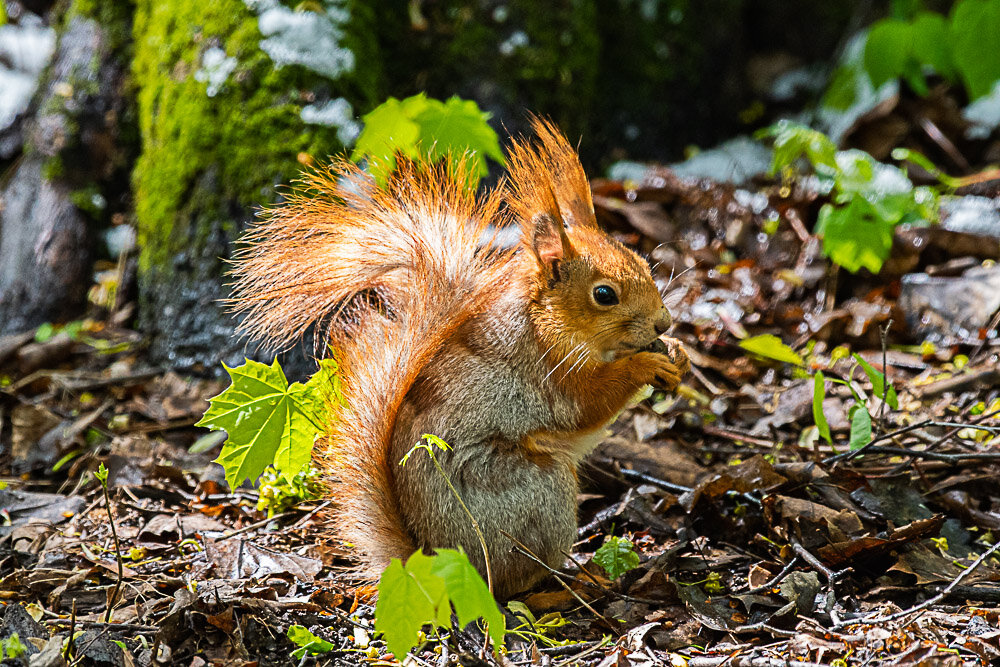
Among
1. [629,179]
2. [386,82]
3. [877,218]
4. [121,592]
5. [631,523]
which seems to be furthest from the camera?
[629,179]

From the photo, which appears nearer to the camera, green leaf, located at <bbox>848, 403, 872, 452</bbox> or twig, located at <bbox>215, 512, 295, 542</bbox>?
green leaf, located at <bbox>848, 403, 872, 452</bbox>

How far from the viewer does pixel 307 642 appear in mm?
2137

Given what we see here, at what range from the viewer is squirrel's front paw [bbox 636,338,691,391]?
2.63 m

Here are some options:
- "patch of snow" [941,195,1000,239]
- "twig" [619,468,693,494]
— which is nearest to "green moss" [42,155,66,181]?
Result: "twig" [619,468,693,494]

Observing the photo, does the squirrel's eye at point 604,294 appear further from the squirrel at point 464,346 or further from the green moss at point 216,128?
the green moss at point 216,128

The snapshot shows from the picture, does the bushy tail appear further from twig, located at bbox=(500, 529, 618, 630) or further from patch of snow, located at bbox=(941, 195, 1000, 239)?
patch of snow, located at bbox=(941, 195, 1000, 239)

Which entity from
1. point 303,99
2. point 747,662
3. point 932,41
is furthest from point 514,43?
point 747,662

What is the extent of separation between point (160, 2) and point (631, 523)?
363 centimetres

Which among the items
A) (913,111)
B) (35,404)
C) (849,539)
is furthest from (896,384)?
(35,404)

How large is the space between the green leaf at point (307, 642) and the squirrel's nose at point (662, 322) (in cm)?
133

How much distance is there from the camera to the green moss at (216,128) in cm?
364

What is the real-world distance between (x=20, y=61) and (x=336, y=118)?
2.37 m

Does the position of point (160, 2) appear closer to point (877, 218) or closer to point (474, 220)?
point (474, 220)

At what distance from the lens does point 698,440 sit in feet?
10.9
